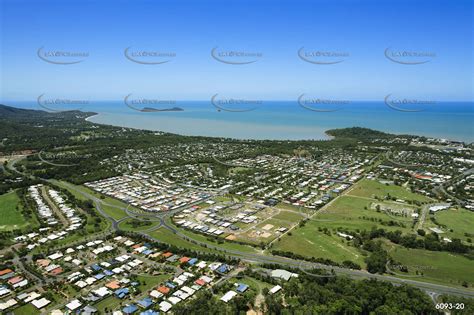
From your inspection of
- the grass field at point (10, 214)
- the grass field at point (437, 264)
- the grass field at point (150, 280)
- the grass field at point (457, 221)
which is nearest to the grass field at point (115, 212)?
the grass field at point (10, 214)

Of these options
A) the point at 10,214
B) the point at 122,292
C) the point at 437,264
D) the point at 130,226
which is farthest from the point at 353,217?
the point at 10,214

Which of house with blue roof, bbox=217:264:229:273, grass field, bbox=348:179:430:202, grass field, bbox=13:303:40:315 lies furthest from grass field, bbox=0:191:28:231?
grass field, bbox=348:179:430:202

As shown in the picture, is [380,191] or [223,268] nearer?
[223,268]

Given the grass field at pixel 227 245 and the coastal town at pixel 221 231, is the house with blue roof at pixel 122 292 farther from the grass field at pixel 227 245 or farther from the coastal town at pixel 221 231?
the grass field at pixel 227 245

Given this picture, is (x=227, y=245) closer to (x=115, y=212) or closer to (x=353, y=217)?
(x=353, y=217)

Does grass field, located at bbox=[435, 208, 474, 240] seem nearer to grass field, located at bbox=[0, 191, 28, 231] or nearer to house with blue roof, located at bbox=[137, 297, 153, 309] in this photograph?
house with blue roof, located at bbox=[137, 297, 153, 309]

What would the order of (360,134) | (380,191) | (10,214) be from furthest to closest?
(360,134), (380,191), (10,214)
